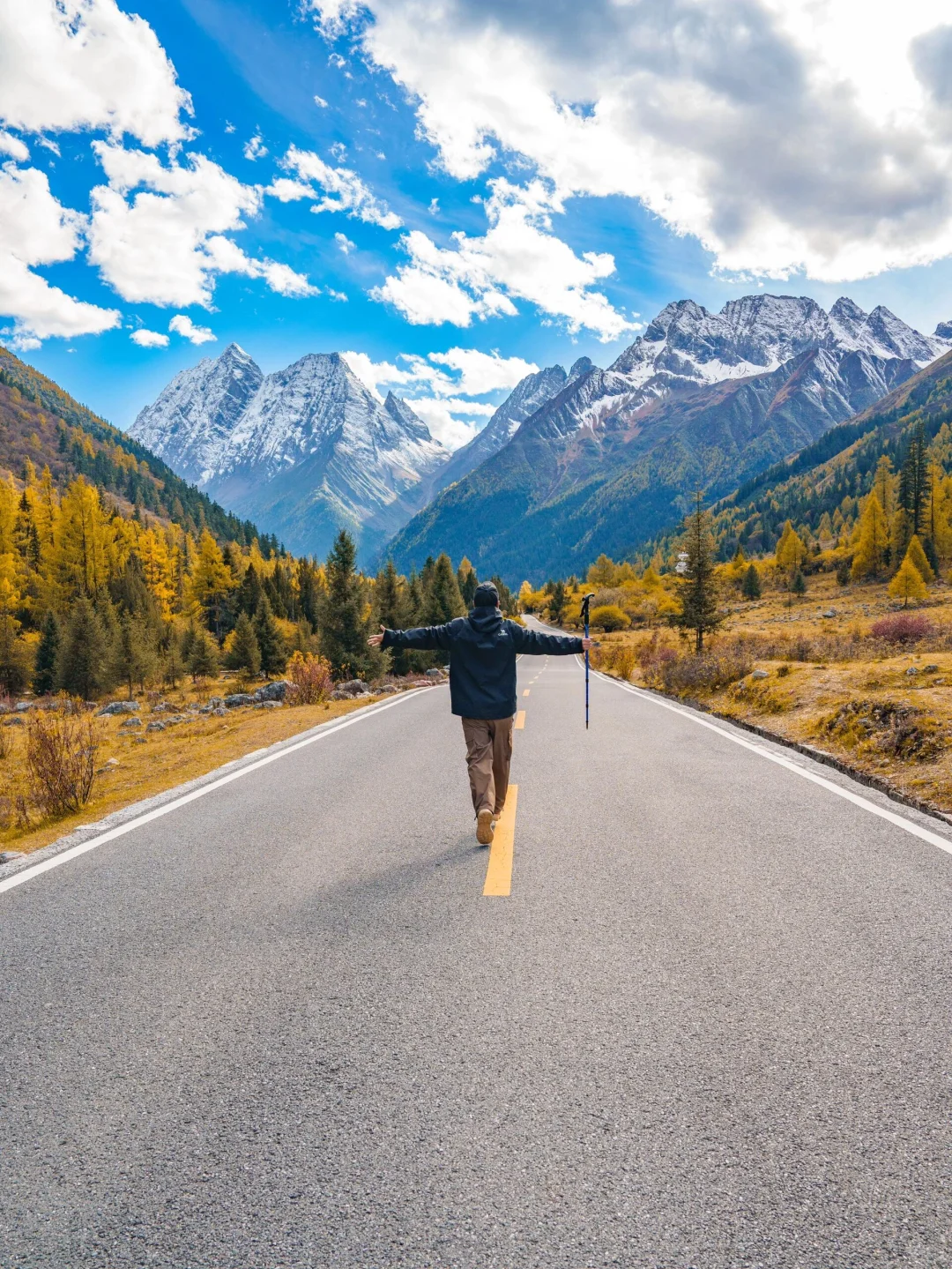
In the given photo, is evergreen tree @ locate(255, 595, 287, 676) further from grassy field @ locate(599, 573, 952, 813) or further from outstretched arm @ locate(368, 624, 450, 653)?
outstretched arm @ locate(368, 624, 450, 653)

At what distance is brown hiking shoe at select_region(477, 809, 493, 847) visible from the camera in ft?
18.7

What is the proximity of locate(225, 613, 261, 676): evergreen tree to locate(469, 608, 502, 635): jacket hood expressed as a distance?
40497 mm

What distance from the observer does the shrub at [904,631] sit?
22484 mm

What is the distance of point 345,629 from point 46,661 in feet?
61.9

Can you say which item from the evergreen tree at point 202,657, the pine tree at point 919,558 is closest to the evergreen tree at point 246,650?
the evergreen tree at point 202,657

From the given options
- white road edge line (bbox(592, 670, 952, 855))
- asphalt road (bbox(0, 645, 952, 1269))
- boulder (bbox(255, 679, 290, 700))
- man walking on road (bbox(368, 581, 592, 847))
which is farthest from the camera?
boulder (bbox(255, 679, 290, 700))

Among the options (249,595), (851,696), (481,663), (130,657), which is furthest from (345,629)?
(249,595)

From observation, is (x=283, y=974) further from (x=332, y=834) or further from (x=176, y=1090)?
(x=332, y=834)

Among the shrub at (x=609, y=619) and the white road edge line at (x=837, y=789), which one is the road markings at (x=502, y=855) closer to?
the white road edge line at (x=837, y=789)

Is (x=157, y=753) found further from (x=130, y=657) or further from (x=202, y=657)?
(x=202, y=657)

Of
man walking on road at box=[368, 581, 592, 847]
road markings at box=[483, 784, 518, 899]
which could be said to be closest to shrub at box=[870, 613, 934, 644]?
road markings at box=[483, 784, 518, 899]

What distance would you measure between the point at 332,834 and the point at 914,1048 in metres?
4.64

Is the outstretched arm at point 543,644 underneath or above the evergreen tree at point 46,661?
above

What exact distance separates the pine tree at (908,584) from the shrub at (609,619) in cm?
2603
